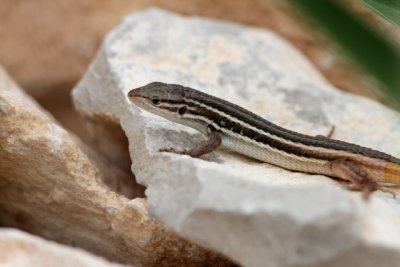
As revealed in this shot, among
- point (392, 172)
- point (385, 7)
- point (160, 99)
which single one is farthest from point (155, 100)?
point (385, 7)

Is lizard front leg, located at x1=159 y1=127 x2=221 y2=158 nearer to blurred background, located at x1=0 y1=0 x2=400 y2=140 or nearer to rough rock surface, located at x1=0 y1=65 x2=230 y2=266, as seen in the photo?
rough rock surface, located at x1=0 y1=65 x2=230 y2=266

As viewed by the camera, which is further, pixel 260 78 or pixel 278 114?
pixel 260 78

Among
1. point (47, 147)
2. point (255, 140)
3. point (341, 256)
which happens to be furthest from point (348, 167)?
point (47, 147)

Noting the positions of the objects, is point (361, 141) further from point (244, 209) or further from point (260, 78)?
point (244, 209)

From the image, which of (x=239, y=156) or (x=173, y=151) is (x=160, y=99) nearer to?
(x=173, y=151)

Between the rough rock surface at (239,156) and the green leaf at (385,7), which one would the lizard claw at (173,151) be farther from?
the green leaf at (385,7)

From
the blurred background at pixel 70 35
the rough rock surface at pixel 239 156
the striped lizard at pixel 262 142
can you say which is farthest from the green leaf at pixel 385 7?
the blurred background at pixel 70 35

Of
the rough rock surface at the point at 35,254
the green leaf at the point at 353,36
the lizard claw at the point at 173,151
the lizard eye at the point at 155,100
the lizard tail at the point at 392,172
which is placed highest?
the lizard tail at the point at 392,172
